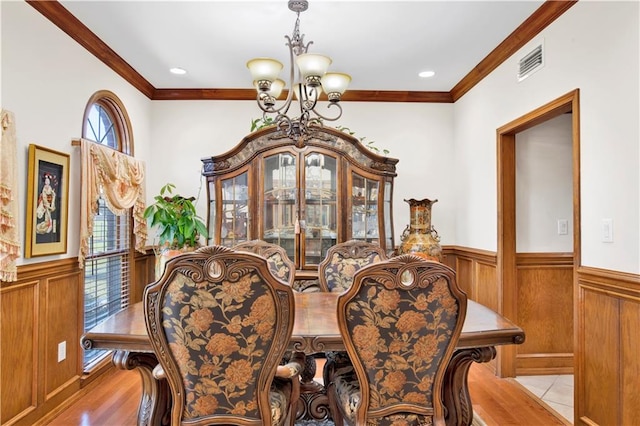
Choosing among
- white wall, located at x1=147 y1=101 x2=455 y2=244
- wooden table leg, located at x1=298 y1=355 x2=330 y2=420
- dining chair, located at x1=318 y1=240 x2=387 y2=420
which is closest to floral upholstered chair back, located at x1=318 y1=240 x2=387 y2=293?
dining chair, located at x1=318 y1=240 x2=387 y2=420

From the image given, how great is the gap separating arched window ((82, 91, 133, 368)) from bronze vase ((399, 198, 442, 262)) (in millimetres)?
2609

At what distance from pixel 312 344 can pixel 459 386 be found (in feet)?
2.69

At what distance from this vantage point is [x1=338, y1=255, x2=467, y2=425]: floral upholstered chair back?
1.43 m

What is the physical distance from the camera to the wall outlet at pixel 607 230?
2.00m

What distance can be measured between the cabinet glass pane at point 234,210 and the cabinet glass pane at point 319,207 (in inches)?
23.0

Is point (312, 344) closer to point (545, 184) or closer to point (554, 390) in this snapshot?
point (554, 390)

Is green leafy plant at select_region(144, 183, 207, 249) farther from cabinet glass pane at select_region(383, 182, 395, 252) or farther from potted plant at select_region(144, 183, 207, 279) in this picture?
cabinet glass pane at select_region(383, 182, 395, 252)

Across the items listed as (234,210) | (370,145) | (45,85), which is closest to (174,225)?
(234,210)

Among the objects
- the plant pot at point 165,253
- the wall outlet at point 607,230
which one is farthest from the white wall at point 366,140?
the wall outlet at point 607,230

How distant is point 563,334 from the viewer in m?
3.15

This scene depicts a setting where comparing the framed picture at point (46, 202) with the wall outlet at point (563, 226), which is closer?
the framed picture at point (46, 202)

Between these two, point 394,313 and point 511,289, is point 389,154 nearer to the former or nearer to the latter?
point 511,289

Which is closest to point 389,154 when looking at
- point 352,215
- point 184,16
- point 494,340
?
point 352,215

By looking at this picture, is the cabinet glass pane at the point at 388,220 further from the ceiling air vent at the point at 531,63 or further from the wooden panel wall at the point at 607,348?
the wooden panel wall at the point at 607,348
